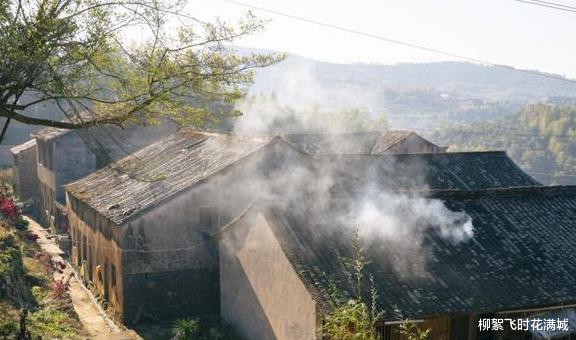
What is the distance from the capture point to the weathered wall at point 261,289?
47.2ft

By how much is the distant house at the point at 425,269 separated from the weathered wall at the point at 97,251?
A: 4.13 metres

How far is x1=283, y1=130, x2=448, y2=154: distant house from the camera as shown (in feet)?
133

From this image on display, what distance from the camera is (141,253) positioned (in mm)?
19250

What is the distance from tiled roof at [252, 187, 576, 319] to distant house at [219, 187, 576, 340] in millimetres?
29

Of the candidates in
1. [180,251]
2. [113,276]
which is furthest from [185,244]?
[113,276]

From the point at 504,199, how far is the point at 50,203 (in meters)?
26.6

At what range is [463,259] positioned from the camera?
15.7 metres

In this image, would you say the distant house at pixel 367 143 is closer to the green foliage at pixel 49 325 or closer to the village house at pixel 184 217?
the village house at pixel 184 217

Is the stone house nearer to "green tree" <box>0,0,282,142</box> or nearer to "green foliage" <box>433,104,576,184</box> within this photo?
"green tree" <box>0,0,282,142</box>

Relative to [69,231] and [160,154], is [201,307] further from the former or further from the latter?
[69,231]

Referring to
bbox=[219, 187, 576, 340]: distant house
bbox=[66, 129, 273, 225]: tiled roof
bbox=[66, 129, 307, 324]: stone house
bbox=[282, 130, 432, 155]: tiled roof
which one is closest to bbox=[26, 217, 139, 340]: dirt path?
bbox=[66, 129, 307, 324]: stone house

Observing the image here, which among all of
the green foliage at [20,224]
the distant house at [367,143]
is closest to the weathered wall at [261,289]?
the green foliage at [20,224]

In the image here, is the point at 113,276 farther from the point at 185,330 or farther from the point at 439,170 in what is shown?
the point at 439,170

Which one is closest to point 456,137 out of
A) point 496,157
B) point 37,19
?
point 496,157
